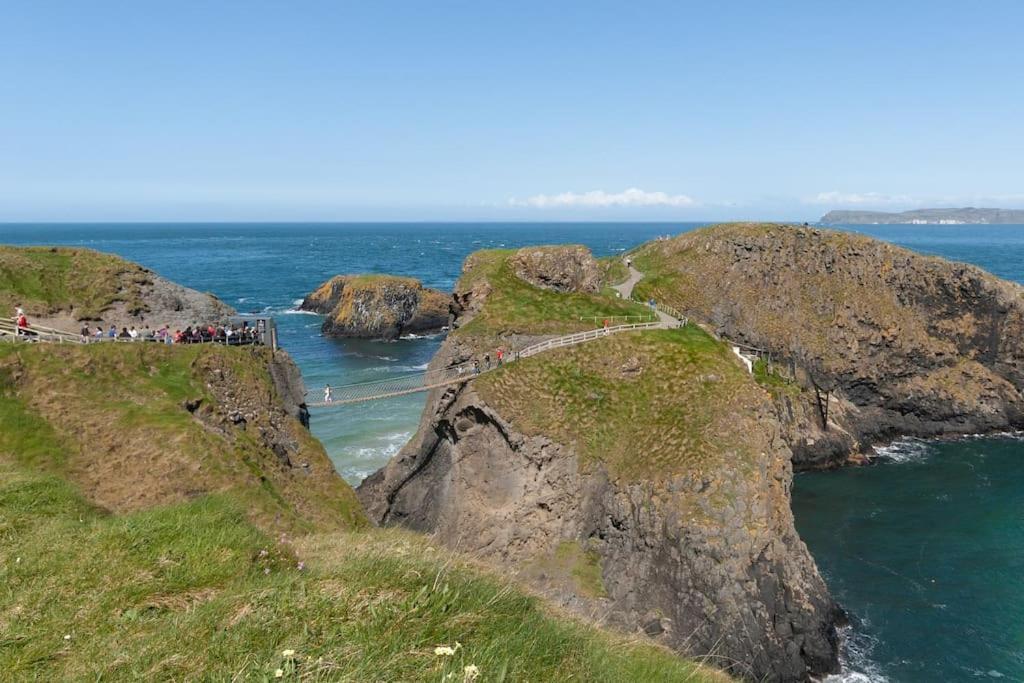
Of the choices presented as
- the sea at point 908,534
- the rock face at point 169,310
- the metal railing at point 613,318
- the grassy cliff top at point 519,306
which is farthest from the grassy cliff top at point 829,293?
the rock face at point 169,310

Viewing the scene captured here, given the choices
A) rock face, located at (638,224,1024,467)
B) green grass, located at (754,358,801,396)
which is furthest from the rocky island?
rock face, located at (638,224,1024,467)

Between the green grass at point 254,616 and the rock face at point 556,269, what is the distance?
33.6m

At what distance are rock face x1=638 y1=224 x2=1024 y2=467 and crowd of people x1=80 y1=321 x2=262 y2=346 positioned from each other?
42.8 metres

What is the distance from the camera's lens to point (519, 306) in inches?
1651

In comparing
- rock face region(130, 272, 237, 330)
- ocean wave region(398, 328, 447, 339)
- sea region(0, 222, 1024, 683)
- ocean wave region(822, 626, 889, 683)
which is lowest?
ocean wave region(822, 626, 889, 683)

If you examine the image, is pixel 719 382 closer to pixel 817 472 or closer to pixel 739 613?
pixel 739 613

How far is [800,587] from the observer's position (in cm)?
2764

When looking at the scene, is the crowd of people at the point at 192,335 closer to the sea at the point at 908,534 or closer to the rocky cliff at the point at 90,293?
the rocky cliff at the point at 90,293

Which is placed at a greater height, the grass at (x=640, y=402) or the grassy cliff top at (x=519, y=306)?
the grassy cliff top at (x=519, y=306)

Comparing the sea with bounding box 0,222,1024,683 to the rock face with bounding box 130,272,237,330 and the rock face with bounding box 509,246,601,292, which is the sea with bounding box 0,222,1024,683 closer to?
the rock face with bounding box 130,272,237,330

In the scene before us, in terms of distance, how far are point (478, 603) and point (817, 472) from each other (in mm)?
47063

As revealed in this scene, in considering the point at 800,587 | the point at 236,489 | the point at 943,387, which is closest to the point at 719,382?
the point at 800,587

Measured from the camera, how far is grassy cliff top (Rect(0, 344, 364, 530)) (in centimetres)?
2016

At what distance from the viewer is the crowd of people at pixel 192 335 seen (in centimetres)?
2823
